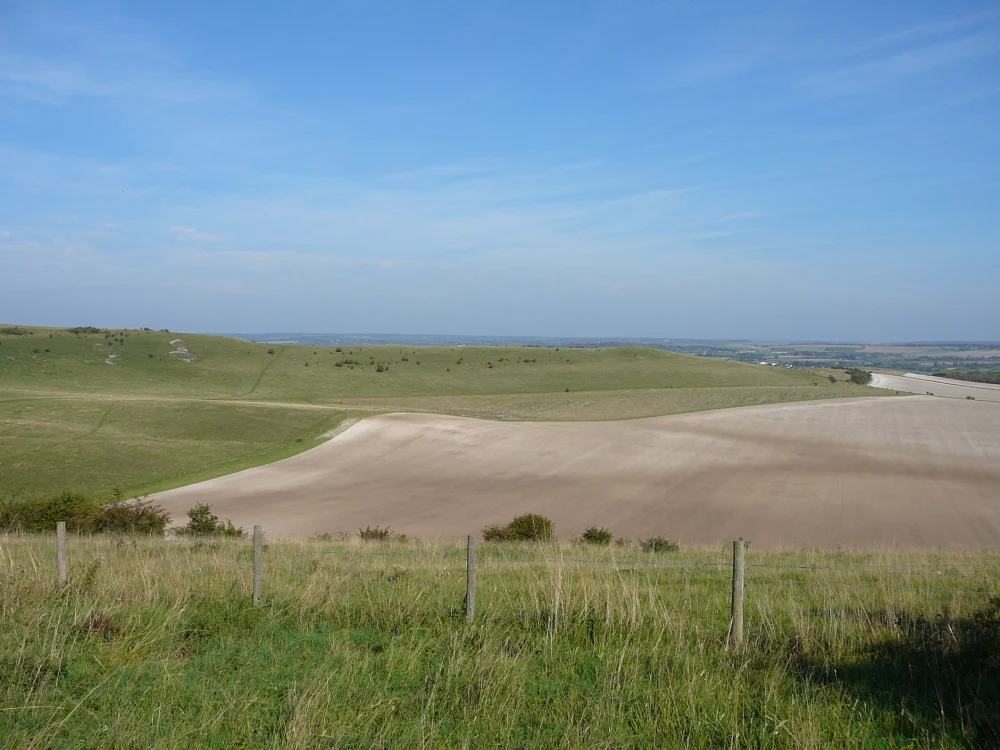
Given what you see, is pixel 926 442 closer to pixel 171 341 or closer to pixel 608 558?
pixel 608 558

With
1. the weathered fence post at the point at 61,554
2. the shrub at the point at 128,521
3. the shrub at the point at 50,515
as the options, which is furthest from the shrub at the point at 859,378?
the weathered fence post at the point at 61,554

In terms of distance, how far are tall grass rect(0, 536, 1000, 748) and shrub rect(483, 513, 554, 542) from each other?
40.8 feet

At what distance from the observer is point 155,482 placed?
3438 centimetres

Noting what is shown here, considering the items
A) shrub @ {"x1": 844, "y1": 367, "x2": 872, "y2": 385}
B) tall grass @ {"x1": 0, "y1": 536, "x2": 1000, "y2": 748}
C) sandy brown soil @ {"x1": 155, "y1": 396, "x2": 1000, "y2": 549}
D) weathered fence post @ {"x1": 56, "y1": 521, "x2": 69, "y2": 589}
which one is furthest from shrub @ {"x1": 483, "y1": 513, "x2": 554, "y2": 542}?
shrub @ {"x1": 844, "y1": 367, "x2": 872, "y2": 385}

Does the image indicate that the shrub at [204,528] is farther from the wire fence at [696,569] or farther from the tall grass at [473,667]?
the tall grass at [473,667]

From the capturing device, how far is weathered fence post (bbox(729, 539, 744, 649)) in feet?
25.3

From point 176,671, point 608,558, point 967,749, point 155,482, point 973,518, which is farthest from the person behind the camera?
point 155,482

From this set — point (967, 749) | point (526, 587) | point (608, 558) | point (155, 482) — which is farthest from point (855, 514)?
point (155, 482)

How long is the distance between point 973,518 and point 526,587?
25.7 m

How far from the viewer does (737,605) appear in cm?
788

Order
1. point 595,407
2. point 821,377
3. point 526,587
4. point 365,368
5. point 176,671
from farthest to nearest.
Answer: point 821,377
point 365,368
point 595,407
point 526,587
point 176,671

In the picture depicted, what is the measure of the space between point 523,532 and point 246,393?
62343mm

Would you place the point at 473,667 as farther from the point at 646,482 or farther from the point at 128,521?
the point at 646,482

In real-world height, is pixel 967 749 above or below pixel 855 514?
above
